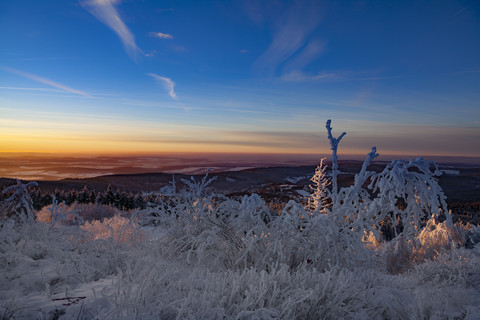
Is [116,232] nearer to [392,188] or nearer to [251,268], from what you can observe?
[251,268]

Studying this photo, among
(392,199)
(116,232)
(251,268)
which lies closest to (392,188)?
(392,199)

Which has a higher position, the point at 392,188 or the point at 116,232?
the point at 392,188

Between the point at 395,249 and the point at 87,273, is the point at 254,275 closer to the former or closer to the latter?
the point at 87,273

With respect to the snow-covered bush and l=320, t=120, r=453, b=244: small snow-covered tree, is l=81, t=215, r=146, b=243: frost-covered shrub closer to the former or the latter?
the snow-covered bush

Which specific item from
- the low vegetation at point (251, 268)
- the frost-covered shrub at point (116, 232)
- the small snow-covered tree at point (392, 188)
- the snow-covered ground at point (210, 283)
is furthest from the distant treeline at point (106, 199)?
the small snow-covered tree at point (392, 188)

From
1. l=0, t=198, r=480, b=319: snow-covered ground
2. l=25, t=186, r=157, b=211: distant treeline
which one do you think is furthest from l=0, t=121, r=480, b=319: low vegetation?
l=25, t=186, r=157, b=211: distant treeline

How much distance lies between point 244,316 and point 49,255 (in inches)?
132

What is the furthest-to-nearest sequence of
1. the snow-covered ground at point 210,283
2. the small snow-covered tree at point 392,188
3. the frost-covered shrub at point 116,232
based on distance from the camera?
the frost-covered shrub at point 116,232 < the small snow-covered tree at point 392,188 < the snow-covered ground at point 210,283

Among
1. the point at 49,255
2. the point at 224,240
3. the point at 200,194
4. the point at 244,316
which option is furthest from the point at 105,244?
the point at 244,316

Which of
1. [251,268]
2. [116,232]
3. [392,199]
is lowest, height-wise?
[116,232]

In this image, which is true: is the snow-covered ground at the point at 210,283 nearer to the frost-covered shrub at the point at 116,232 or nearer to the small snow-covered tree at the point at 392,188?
the small snow-covered tree at the point at 392,188

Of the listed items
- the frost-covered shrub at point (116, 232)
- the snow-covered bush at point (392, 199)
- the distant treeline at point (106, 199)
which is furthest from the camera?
the distant treeline at point (106, 199)

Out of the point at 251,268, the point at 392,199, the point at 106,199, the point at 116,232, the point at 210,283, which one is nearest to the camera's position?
the point at 210,283

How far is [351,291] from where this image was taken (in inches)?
111
